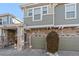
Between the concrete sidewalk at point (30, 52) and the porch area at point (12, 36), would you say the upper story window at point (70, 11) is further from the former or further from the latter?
the porch area at point (12, 36)

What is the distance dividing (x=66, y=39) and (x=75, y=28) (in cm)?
49

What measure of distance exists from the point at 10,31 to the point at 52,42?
1.58m

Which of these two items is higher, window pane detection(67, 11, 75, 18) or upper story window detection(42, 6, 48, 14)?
upper story window detection(42, 6, 48, 14)

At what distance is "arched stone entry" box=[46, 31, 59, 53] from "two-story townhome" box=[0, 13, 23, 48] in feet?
3.82

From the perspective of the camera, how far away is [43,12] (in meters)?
6.77

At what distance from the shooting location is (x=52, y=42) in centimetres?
585

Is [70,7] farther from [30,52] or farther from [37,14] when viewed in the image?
[30,52]

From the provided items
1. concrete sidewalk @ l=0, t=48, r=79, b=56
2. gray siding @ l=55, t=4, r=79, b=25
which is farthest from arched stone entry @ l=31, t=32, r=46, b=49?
gray siding @ l=55, t=4, r=79, b=25

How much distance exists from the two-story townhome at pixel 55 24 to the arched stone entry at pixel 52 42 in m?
0.20

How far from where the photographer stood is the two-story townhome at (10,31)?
21.1 ft

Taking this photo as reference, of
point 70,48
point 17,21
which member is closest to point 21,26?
point 17,21

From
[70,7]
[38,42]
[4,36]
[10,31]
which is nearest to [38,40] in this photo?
[38,42]

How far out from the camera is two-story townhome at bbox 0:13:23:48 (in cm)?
643

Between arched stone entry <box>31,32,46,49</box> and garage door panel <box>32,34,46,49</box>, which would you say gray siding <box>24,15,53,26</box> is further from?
garage door panel <box>32,34,46,49</box>
